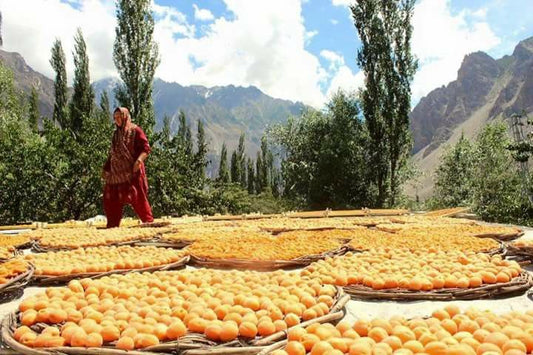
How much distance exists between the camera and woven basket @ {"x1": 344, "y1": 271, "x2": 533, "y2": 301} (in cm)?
202

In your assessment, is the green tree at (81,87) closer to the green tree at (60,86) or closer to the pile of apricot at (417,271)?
the green tree at (60,86)

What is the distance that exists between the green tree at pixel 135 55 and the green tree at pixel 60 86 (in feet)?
32.9

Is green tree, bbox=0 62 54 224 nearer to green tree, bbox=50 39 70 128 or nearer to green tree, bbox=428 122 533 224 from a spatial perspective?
green tree, bbox=428 122 533 224

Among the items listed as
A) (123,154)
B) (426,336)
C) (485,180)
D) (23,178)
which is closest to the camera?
(426,336)

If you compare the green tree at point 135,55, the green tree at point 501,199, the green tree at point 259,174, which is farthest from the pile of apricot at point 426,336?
the green tree at point 259,174

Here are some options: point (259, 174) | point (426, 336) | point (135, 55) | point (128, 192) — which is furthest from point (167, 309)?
point (259, 174)

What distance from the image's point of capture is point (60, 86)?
3145 centimetres

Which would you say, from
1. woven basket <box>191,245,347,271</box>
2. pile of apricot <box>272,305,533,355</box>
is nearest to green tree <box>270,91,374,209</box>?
woven basket <box>191,245,347,271</box>

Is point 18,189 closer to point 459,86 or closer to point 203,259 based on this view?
point 203,259

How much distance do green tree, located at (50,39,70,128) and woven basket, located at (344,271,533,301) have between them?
92.2 ft

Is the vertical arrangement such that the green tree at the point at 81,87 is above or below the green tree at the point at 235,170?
above

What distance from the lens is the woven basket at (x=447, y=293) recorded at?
2.02 metres

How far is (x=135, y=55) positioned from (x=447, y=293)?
18.9 metres

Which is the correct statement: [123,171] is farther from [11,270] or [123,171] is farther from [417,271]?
[417,271]
